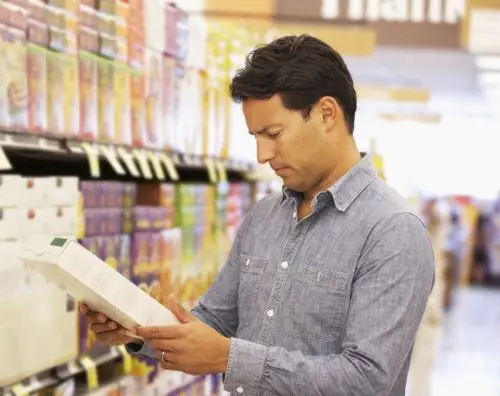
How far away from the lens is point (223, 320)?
2490 mm

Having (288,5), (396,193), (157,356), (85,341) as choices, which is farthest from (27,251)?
(288,5)

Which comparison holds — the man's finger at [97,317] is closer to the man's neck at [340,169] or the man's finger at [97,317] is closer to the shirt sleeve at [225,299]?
the shirt sleeve at [225,299]

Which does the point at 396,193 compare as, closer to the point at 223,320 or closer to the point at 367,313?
the point at 367,313

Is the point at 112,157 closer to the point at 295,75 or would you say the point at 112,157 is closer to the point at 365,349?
the point at 295,75

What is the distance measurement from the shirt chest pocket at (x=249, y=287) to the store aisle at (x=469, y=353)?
5.61 metres

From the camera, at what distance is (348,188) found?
2221 millimetres

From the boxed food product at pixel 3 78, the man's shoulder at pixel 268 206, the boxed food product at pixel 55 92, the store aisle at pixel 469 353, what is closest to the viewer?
the man's shoulder at pixel 268 206

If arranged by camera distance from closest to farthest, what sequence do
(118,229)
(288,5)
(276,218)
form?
(276,218), (118,229), (288,5)

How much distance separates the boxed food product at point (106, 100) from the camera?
315 centimetres

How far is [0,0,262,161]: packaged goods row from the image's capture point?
2651 mm

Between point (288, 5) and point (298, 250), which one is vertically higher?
point (288, 5)

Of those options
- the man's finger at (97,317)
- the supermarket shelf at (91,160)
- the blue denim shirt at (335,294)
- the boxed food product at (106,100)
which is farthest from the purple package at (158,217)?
the man's finger at (97,317)

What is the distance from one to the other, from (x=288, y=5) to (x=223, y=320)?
4431 mm

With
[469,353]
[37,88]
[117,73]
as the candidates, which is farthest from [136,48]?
[469,353]
